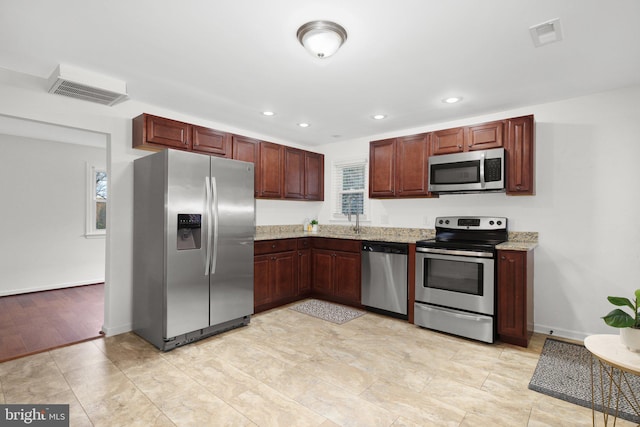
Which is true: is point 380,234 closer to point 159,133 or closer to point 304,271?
point 304,271

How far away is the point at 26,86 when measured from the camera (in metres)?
2.87

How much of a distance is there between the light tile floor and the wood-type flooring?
0.97ft

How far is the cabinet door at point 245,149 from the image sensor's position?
164 inches

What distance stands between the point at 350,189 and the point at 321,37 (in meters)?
3.28

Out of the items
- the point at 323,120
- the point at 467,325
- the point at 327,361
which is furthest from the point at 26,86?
the point at 467,325

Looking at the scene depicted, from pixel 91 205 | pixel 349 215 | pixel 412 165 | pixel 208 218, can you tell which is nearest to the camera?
pixel 208 218

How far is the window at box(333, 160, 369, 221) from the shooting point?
508 cm

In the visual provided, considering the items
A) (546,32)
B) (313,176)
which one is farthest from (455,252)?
(313,176)

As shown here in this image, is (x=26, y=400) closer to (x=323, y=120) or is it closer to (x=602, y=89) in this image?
(x=323, y=120)

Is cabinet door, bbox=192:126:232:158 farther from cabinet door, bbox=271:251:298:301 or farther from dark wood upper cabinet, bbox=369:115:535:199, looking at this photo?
dark wood upper cabinet, bbox=369:115:535:199

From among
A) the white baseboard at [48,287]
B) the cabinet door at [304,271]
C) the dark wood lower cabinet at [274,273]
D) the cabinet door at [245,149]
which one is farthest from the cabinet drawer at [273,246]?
the white baseboard at [48,287]

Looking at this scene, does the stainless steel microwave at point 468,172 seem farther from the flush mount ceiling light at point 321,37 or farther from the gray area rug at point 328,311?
the flush mount ceiling light at point 321,37

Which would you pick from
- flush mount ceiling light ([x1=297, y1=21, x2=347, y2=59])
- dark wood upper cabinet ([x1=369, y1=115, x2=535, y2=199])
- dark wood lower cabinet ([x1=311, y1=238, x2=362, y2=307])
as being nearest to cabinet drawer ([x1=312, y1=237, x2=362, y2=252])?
dark wood lower cabinet ([x1=311, y1=238, x2=362, y2=307])

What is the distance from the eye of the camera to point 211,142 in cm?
388
